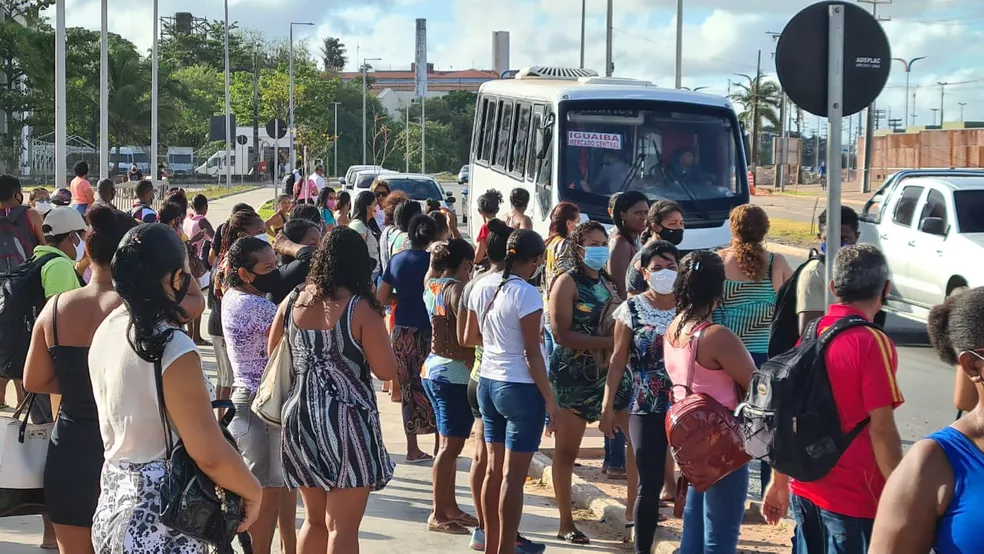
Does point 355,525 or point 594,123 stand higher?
point 594,123

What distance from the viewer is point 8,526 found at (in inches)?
289

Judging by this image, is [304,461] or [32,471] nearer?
[32,471]

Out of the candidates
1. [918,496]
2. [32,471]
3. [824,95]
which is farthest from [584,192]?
[918,496]

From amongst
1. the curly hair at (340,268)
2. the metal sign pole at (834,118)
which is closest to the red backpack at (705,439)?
the metal sign pole at (834,118)

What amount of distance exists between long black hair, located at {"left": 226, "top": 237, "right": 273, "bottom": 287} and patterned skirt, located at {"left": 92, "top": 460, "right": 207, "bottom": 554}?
2732 millimetres

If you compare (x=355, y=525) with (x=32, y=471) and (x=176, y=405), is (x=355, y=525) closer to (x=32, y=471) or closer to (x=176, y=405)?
(x=32, y=471)

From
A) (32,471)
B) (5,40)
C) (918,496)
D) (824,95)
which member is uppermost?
(5,40)

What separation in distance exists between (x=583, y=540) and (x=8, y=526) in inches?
134

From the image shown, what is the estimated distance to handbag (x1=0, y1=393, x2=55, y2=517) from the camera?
4.66 meters

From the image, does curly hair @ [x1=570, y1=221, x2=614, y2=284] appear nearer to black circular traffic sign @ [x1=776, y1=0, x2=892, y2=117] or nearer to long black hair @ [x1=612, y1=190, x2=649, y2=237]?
long black hair @ [x1=612, y1=190, x2=649, y2=237]

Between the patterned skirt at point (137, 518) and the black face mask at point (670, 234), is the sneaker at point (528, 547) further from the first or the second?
the patterned skirt at point (137, 518)

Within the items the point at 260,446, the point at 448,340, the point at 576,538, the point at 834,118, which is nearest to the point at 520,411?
the point at 448,340

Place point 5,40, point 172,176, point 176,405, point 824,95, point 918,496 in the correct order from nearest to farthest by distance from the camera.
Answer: point 918,496 < point 176,405 < point 824,95 < point 5,40 < point 172,176

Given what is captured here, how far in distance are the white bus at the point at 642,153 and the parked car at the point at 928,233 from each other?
2.17 meters
